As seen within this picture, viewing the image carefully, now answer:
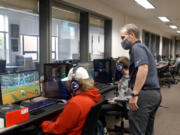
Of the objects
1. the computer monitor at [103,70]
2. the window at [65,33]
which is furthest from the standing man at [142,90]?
the window at [65,33]

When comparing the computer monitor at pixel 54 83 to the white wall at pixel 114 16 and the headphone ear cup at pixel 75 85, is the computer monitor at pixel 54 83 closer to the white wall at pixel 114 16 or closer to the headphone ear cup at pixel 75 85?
the headphone ear cup at pixel 75 85

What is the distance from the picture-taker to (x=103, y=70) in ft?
12.8

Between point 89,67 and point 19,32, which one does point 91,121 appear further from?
point 19,32

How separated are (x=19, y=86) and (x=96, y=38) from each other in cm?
397

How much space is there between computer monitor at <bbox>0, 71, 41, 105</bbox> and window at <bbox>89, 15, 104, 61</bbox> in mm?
3245

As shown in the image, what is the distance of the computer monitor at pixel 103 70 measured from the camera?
3.87m

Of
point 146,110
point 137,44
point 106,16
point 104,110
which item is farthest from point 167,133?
point 106,16

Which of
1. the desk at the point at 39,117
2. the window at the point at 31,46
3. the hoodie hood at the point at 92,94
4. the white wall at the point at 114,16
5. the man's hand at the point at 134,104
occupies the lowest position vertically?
the desk at the point at 39,117

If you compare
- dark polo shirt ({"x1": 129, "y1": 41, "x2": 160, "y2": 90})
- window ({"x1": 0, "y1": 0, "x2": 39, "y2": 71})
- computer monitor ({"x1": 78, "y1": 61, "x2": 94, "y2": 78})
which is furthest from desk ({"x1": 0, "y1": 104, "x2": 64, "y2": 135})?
window ({"x1": 0, "y1": 0, "x2": 39, "y2": 71})

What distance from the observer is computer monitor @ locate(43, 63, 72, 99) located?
265cm

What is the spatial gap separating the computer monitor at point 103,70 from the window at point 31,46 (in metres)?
1.09

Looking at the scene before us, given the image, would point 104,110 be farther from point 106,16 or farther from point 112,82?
point 106,16

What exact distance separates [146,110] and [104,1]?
3.85 meters

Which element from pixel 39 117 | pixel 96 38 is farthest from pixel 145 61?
pixel 96 38
